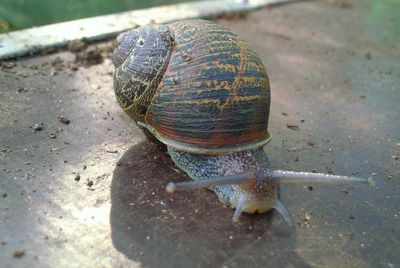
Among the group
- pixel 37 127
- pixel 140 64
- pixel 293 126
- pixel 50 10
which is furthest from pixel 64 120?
pixel 50 10

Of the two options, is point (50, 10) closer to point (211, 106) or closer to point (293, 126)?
point (293, 126)

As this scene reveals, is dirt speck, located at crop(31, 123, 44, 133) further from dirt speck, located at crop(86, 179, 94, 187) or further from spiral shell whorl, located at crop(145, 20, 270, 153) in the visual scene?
spiral shell whorl, located at crop(145, 20, 270, 153)

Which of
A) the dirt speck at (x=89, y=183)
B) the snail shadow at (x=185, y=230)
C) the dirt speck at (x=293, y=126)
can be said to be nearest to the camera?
the snail shadow at (x=185, y=230)

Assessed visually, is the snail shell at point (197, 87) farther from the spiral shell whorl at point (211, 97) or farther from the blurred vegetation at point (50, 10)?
the blurred vegetation at point (50, 10)

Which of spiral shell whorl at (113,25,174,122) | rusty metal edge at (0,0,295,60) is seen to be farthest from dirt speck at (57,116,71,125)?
rusty metal edge at (0,0,295,60)

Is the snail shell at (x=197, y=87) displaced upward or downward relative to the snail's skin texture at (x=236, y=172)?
upward

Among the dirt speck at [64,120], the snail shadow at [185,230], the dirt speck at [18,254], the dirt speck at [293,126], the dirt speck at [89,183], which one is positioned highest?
the dirt speck at [18,254]

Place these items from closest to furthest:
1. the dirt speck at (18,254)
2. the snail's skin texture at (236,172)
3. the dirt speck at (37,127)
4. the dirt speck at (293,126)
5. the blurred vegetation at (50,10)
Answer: the dirt speck at (18,254) < the snail's skin texture at (236,172) < the dirt speck at (37,127) < the dirt speck at (293,126) < the blurred vegetation at (50,10)

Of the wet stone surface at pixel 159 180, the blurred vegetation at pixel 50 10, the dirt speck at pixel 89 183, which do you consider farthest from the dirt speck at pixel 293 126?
the blurred vegetation at pixel 50 10
